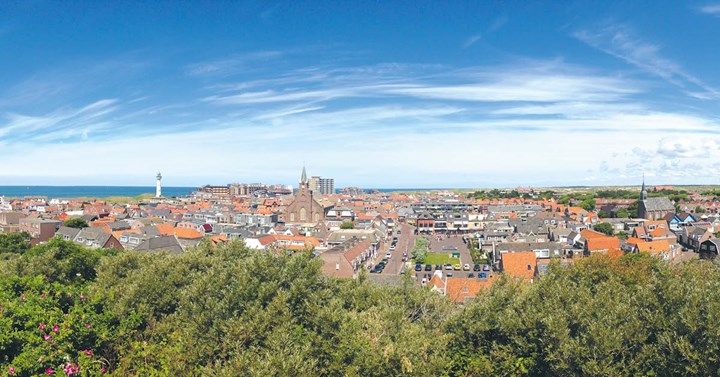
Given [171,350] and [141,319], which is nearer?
[171,350]

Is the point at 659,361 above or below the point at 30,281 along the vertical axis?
below

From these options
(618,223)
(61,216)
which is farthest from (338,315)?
(61,216)

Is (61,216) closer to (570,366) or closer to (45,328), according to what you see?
(45,328)

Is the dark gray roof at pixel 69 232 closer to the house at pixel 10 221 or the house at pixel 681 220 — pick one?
the house at pixel 10 221

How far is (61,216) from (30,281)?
344 feet

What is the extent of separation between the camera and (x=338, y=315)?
17.8 meters

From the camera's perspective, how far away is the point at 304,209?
114m

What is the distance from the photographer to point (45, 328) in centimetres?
1527

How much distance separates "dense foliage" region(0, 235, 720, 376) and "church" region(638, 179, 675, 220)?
10372 cm

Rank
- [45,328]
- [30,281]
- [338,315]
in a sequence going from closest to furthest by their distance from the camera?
[45,328] → [338,315] → [30,281]

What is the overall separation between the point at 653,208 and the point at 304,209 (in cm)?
8650

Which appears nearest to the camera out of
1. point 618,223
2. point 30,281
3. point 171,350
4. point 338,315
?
point 171,350

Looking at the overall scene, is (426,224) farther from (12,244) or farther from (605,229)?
(12,244)

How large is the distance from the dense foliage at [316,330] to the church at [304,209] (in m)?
90.5
